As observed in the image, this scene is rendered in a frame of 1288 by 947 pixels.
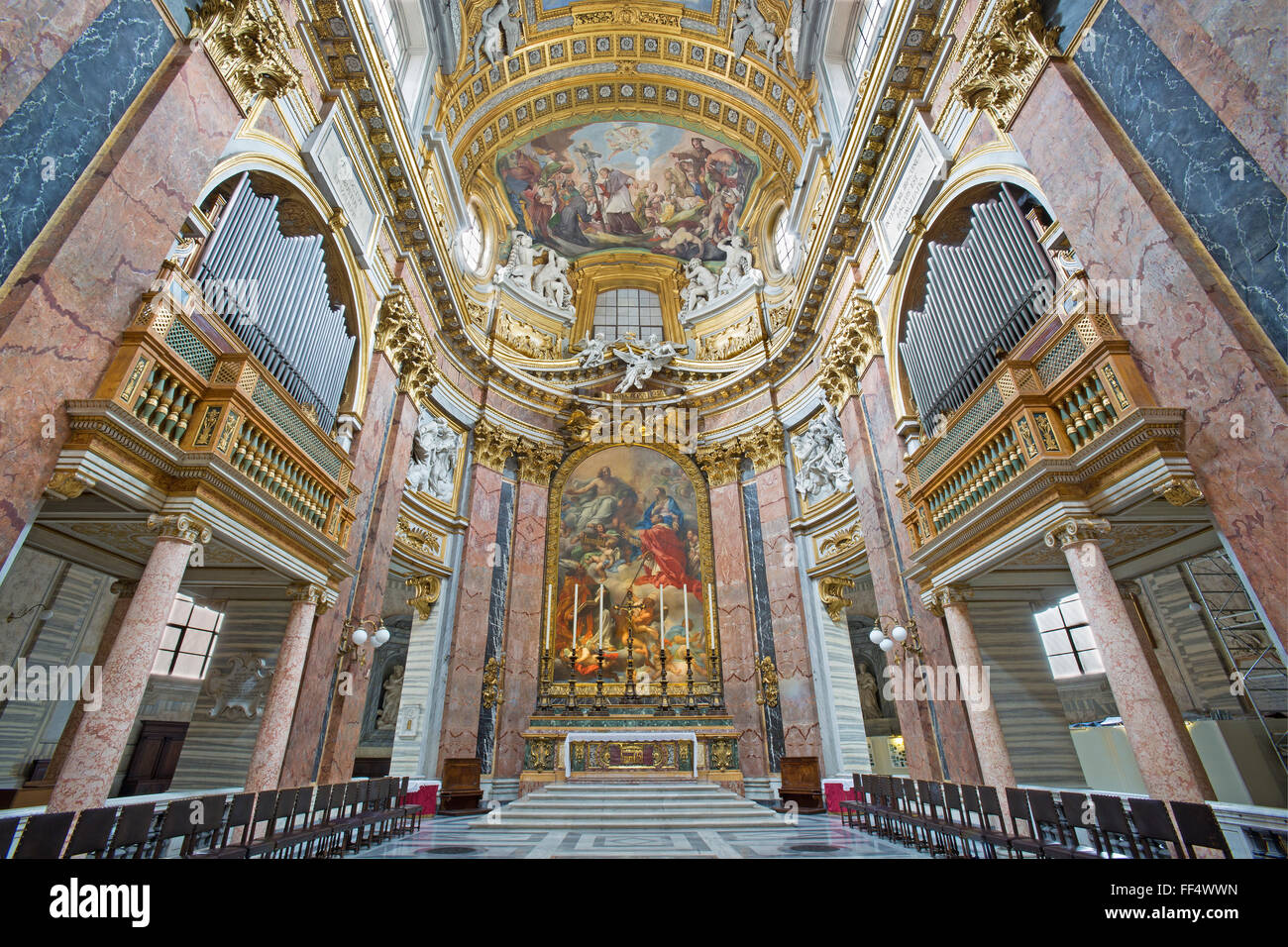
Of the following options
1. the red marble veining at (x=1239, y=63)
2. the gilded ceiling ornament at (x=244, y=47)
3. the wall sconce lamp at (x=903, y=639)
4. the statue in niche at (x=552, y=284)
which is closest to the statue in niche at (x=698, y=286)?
the statue in niche at (x=552, y=284)

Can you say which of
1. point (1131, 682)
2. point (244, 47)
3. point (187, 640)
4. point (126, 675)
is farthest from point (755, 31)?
point (187, 640)

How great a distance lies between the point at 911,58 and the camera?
10570mm

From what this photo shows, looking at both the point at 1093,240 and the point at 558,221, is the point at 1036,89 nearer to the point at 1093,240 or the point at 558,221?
the point at 1093,240

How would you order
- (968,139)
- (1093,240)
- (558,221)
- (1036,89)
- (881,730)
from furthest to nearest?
(558,221), (881,730), (968,139), (1036,89), (1093,240)

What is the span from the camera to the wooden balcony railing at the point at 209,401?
19.7ft

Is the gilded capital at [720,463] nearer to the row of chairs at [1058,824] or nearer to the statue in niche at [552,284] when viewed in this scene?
the statue in niche at [552,284]

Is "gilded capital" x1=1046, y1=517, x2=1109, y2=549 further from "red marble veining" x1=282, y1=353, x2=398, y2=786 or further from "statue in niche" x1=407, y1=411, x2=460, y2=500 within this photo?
"statue in niche" x1=407, y1=411, x2=460, y2=500

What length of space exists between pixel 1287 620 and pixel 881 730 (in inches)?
698

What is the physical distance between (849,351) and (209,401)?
11.9 m

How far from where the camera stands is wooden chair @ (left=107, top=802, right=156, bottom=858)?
16.0ft

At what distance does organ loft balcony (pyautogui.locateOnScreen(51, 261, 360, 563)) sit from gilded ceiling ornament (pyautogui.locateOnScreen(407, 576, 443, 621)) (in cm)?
554

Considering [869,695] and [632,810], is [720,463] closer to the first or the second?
[869,695]

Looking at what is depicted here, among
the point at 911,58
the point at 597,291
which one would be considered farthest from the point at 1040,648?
the point at 597,291

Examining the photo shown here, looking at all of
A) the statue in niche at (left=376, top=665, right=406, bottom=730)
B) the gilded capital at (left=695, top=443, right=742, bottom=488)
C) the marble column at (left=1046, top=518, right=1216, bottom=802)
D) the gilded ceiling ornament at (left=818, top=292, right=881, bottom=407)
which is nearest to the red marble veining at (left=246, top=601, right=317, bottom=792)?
the marble column at (left=1046, top=518, right=1216, bottom=802)
